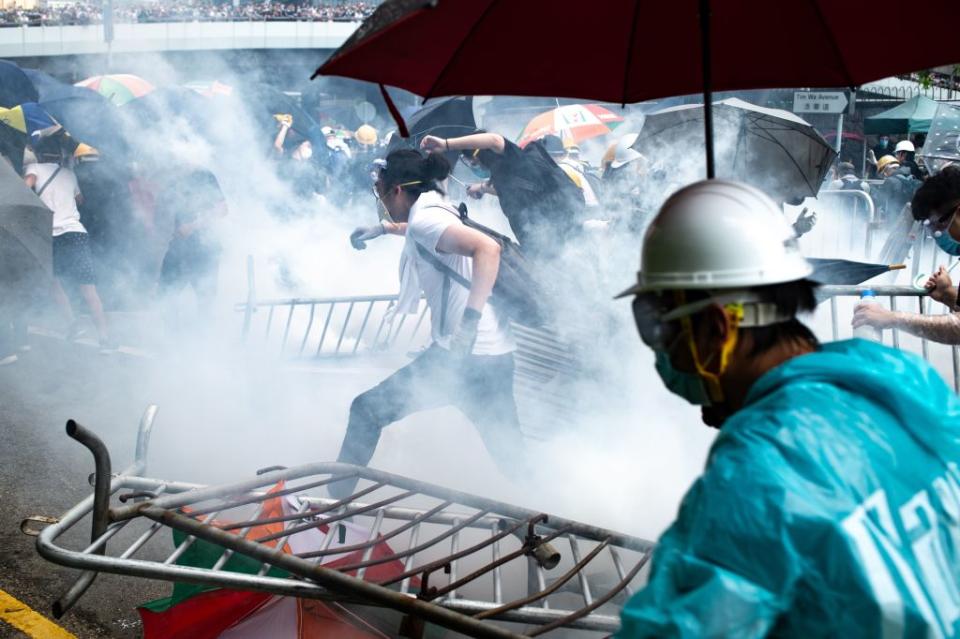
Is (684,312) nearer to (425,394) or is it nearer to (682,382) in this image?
(682,382)

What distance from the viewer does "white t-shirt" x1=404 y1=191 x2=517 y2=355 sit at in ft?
13.2

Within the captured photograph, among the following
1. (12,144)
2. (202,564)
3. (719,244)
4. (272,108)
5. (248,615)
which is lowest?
(248,615)

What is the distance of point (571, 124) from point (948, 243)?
852cm

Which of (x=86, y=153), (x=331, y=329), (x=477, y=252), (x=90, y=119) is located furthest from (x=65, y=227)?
(x=477, y=252)

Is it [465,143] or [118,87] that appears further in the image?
[118,87]

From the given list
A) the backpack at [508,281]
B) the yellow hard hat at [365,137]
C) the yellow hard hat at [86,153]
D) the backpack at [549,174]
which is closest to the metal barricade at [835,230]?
the backpack at [549,174]

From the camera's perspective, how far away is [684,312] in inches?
Result: 53.5

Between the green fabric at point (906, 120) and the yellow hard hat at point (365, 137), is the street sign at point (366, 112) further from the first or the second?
the green fabric at point (906, 120)

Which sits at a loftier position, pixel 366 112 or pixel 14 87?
pixel 366 112

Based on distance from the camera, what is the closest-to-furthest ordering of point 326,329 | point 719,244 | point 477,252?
point 719,244 < point 477,252 < point 326,329

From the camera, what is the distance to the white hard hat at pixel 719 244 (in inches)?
52.5

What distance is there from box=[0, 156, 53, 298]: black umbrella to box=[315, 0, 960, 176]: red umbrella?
4.60 metres

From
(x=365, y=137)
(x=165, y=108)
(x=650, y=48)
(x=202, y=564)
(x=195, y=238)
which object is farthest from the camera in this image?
(x=365, y=137)

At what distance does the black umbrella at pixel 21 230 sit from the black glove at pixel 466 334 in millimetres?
3452
